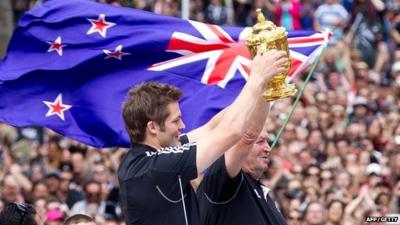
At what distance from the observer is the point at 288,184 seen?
15172 mm

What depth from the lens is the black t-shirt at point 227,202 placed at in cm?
773

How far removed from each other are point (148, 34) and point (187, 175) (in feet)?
11.3

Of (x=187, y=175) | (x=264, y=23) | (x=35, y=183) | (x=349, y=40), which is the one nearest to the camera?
(x=187, y=175)

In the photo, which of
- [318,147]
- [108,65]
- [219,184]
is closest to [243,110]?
[219,184]

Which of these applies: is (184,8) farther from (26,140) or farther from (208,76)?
(208,76)

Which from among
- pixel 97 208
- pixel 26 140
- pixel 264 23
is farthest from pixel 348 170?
pixel 264 23

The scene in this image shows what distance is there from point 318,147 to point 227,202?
894 centimetres

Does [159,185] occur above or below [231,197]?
above

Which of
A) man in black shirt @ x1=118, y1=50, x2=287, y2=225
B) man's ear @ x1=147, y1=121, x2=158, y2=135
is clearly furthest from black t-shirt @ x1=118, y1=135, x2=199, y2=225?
man's ear @ x1=147, y1=121, x2=158, y2=135

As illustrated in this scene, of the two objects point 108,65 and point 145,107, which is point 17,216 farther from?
point 108,65

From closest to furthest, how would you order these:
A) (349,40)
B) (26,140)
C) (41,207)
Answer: (41,207) < (26,140) < (349,40)

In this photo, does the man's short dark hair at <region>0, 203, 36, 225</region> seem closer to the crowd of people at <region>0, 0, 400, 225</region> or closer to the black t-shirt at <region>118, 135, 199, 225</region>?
the black t-shirt at <region>118, 135, 199, 225</region>

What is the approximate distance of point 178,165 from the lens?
7.04 metres

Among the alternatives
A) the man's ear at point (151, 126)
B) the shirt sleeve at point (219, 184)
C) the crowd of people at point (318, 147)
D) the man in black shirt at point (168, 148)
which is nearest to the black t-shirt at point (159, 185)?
the man in black shirt at point (168, 148)
